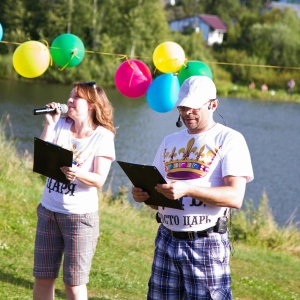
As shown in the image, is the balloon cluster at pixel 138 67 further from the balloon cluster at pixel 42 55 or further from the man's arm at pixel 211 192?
the man's arm at pixel 211 192

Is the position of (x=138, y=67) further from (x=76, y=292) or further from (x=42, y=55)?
(x=76, y=292)

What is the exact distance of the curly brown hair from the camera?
3756 mm

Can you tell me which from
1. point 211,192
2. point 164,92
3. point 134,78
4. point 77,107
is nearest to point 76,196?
point 77,107

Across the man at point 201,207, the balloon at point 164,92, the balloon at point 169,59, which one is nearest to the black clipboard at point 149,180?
the man at point 201,207

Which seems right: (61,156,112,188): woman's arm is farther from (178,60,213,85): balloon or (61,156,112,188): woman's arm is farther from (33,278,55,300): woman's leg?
(178,60,213,85): balloon

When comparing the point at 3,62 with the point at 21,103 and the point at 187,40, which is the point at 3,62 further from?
the point at 187,40

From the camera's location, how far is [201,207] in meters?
3.15

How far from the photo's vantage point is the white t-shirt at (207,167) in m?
3.12

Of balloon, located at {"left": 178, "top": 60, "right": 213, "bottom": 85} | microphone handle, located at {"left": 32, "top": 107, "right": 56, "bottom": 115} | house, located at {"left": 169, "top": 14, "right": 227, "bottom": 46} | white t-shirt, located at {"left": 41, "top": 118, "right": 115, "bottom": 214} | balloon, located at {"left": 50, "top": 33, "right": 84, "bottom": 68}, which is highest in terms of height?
house, located at {"left": 169, "top": 14, "right": 227, "bottom": 46}

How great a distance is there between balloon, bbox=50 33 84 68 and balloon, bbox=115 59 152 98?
1.47 ft

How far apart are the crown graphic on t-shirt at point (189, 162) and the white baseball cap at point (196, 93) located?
0.20m

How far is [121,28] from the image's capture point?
1255 inches

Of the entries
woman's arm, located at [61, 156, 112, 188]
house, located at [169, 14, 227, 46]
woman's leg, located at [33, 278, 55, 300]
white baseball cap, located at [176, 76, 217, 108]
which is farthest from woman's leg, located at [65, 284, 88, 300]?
house, located at [169, 14, 227, 46]

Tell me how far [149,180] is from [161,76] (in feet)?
7.25
